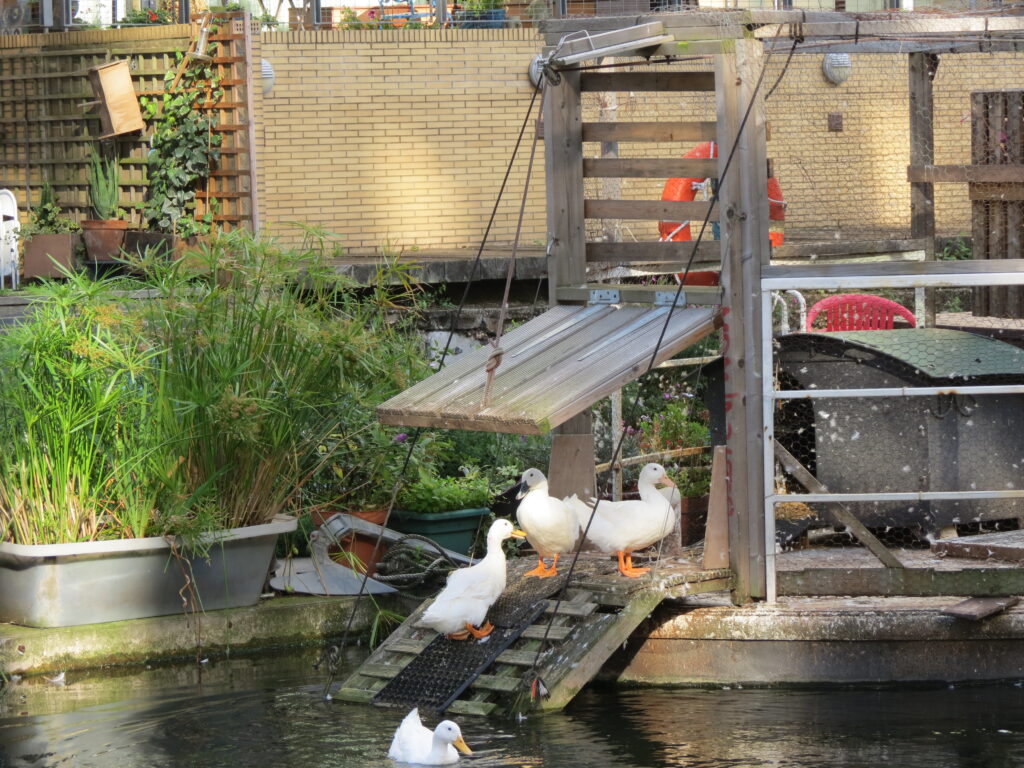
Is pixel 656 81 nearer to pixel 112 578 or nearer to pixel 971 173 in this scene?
pixel 971 173

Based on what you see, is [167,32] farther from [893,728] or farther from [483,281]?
[893,728]

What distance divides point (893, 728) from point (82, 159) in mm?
13252

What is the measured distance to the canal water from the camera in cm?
634

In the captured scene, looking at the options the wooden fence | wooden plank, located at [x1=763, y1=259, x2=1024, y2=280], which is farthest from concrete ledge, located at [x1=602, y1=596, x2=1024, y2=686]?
the wooden fence

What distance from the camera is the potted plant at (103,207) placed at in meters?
15.7

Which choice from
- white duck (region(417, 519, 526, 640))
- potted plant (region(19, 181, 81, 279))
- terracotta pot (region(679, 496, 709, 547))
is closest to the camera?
white duck (region(417, 519, 526, 640))

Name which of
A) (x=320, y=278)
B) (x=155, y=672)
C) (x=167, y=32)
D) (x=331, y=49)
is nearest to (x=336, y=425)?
(x=320, y=278)

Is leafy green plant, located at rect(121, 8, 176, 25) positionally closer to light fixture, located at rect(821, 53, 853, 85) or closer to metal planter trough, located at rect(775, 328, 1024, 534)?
light fixture, located at rect(821, 53, 853, 85)

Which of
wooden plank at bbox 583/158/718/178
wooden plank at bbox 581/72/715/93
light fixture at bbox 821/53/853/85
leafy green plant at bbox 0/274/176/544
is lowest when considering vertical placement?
leafy green plant at bbox 0/274/176/544

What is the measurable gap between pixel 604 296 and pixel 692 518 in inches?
62.1

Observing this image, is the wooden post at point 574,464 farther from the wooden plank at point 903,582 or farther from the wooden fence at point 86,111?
the wooden fence at point 86,111

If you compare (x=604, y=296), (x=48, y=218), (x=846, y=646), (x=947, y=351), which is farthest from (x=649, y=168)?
(x=48, y=218)

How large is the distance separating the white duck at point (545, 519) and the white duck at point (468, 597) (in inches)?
11.4

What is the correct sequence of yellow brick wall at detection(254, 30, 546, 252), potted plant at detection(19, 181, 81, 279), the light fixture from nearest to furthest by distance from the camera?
1. potted plant at detection(19, 181, 81, 279)
2. the light fixture
3. yellow brick wall at detection(254, 30, 546, 252)
